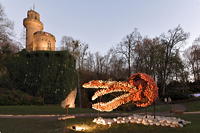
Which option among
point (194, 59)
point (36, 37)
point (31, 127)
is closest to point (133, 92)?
point (31, 127)

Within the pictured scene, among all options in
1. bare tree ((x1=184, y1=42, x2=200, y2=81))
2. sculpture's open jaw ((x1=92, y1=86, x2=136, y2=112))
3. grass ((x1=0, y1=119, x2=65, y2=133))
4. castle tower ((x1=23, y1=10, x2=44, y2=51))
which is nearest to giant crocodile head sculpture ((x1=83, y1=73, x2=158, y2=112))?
sculpture's open jaw ((x1=92, y1=86, x2=136, y2=112))

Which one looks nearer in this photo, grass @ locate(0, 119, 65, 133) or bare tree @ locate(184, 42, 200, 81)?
grass @ locate(0, 119, 65, 133)

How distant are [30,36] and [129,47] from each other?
75.8 feet

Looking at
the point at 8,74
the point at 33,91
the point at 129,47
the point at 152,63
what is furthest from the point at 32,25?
the point at 152,63

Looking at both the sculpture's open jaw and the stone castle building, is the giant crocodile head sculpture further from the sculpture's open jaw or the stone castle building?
the stone castle building

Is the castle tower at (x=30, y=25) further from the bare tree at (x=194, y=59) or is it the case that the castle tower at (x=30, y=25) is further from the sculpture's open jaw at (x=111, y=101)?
the bare tree at (x=194, y=59)

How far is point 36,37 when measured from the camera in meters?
33.9

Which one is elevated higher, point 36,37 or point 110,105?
point 36,37

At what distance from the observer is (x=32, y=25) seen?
37.1 metres

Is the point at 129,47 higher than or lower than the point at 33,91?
higher

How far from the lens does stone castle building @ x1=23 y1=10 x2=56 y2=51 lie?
3372cm

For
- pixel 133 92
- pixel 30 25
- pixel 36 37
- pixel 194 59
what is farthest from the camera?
pixel 194 59

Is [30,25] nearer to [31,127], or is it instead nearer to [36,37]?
[36,37]

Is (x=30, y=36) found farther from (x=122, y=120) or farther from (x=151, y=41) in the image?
(x=122, y=120)
